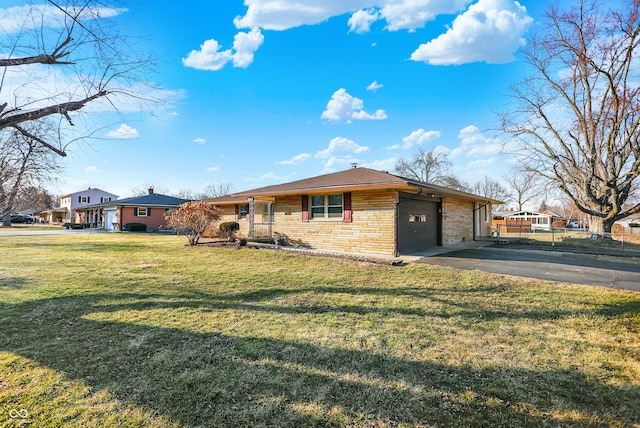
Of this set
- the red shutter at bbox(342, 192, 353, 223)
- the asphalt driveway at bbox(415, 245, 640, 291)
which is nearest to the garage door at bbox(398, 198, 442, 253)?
the asphalt driveway at bbox(415, 245, 640, 291)

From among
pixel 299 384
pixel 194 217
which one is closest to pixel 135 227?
pixel 194 217

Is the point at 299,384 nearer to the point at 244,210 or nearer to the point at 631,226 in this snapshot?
the point at 244,210

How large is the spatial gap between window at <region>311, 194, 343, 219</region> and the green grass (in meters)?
5.81

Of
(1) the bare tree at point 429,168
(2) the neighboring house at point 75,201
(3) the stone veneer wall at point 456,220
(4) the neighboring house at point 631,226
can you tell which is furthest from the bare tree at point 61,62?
(2) the neighboring house at point 75,201

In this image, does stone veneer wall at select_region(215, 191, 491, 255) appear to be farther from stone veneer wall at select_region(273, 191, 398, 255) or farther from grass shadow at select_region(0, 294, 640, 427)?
grass shadow at select_region(0, 294, 640, 427)

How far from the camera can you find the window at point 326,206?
41.2 ft

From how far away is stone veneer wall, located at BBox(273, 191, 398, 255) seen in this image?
11.0 m

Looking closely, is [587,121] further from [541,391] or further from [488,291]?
[541,391]

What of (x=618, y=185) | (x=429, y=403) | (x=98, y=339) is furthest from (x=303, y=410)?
(x=618, y=185)

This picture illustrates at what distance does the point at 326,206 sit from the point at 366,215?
2015 mm

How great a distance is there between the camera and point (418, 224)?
1274 cm

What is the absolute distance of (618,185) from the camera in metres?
17.3

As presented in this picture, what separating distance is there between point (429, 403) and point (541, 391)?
1167 millimetres

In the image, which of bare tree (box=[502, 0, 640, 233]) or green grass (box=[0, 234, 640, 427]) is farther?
bare tree (box=[502, 0, 640, 233])
